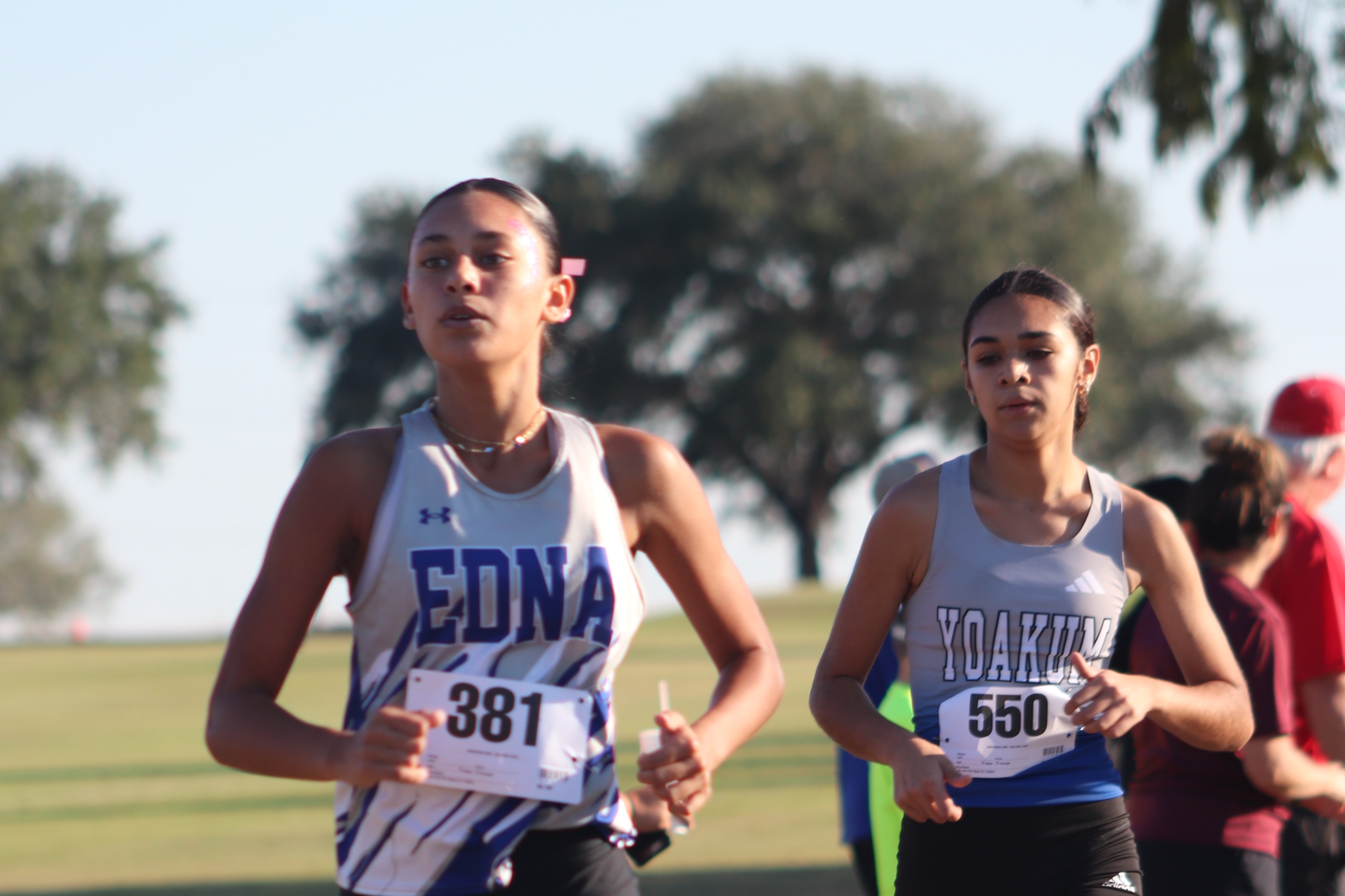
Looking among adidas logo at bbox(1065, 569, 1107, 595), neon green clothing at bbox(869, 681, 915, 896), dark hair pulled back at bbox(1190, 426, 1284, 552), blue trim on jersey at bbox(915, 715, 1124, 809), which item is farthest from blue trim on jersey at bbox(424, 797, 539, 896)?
dark hair pulled back at bbox(1190, 426, 1284, 552)

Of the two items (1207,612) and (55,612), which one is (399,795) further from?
(55,612)

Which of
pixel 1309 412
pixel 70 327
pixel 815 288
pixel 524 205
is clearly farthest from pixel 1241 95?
pixel 70 327

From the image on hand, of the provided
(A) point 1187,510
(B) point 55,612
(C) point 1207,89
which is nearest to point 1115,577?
(A) point 1187,510

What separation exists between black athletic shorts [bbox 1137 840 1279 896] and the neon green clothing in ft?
1.94

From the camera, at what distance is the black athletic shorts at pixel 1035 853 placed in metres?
3.16

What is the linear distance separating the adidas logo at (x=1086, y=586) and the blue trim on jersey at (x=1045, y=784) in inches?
10.3

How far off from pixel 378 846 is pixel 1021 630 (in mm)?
1267

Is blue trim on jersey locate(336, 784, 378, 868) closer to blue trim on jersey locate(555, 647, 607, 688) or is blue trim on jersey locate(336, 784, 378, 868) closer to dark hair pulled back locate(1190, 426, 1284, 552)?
blue trim on jersey locate(555, 647, 607, 688)

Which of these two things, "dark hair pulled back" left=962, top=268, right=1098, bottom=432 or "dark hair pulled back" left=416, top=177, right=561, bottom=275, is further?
"dark hair pulled back" left=962, top=268, right=1098, bottom=432

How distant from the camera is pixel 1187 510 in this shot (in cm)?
404

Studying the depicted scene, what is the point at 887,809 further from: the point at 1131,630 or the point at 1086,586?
the point at 1086,586

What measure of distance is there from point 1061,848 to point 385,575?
1411 mm

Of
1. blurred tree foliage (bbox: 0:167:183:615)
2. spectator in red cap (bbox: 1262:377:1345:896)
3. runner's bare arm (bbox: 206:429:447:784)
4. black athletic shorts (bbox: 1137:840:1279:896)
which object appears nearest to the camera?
runner's bare arm (bbox: 206:429:447:784)

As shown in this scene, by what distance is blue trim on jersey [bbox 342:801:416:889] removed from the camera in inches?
104
